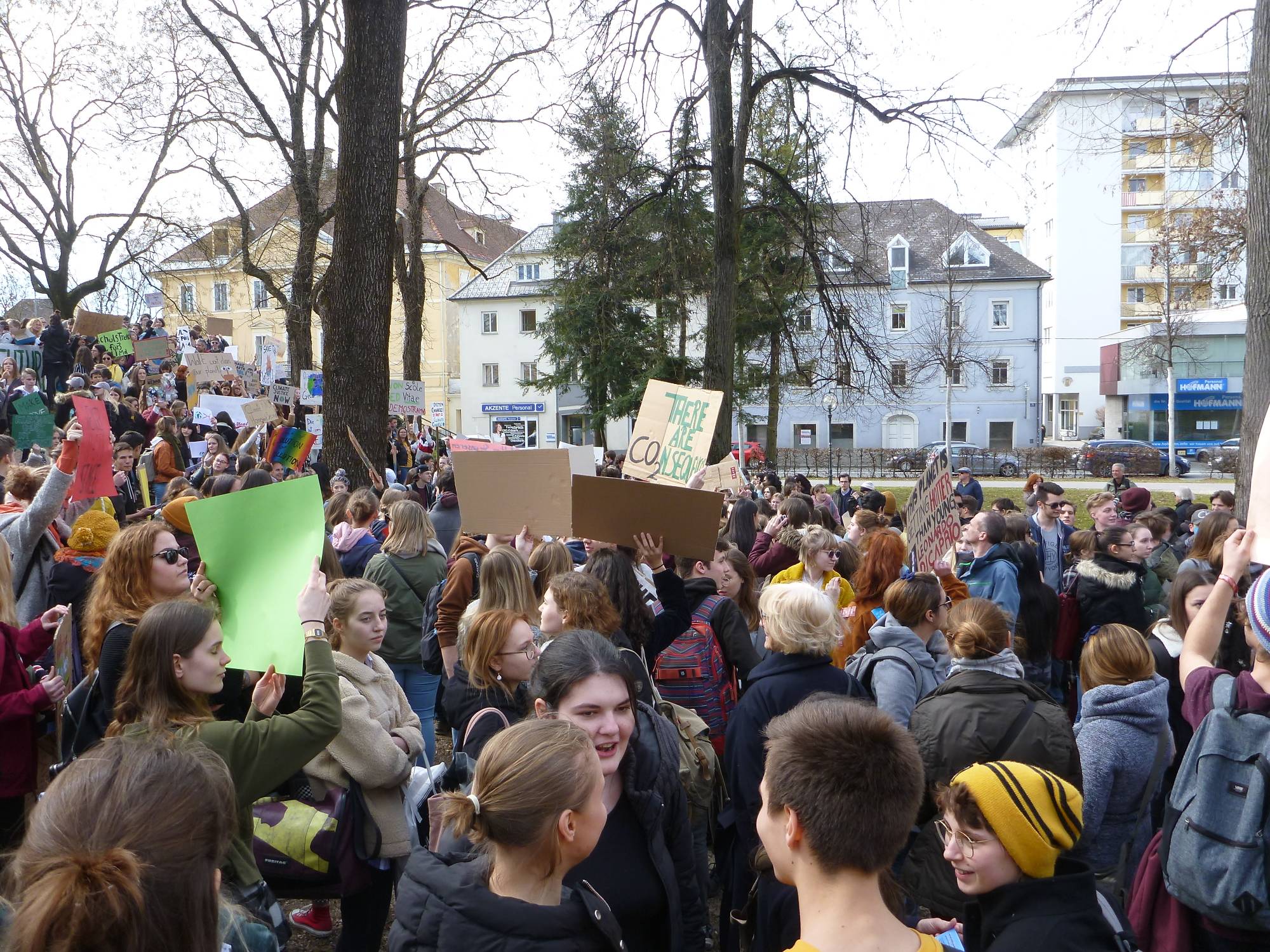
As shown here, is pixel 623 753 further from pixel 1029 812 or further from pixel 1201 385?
pixel 1201 385

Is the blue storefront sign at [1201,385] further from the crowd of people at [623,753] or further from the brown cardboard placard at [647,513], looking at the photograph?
the brown cardboard placard at [647,513]

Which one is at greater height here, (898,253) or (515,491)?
(898,253)

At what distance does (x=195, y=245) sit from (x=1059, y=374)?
4906cm

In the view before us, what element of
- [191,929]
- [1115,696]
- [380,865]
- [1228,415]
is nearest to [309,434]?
[380,865]

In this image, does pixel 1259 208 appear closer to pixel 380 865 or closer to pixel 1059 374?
pixel 380 865

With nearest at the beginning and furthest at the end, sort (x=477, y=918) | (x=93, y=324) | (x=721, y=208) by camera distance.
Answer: (x=477, y=918)
(x=721, y=208)
(x=93, y=324)

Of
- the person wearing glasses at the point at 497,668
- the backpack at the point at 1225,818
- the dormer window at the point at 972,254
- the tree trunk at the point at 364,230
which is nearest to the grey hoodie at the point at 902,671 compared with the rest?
the backpack at the point at 1225,818

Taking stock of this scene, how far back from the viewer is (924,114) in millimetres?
12977

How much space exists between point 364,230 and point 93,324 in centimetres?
1478

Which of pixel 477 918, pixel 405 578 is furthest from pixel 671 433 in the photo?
pixel 477 918

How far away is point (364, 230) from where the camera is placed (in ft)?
33.3

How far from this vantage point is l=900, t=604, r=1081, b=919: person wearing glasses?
3.42m

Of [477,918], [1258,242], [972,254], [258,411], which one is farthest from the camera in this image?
[972,254]

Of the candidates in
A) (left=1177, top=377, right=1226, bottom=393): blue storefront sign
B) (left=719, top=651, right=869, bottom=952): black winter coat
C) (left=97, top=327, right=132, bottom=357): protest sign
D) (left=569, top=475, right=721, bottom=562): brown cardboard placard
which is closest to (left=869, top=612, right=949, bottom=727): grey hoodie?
(left=719, top=651, right=869, bottom=952): black winter coat
